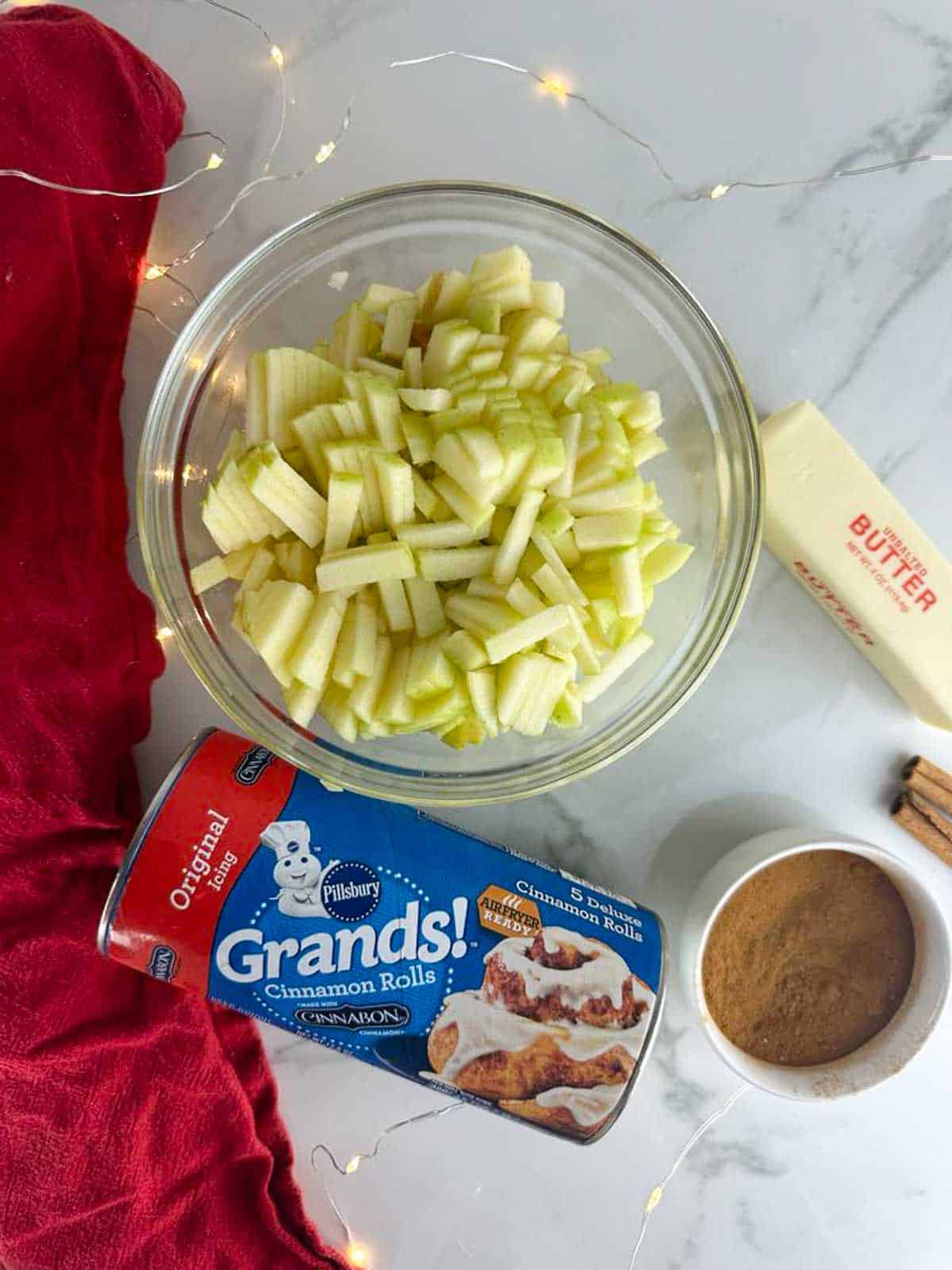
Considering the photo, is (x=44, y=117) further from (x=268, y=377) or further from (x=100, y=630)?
(x=100, y=630)

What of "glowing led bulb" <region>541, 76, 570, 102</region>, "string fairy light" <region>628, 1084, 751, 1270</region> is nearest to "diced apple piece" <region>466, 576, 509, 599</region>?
"glowing led bulb" <region>541, 76, 570, 102</region>

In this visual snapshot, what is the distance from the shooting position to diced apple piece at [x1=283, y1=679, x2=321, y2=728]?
→ 2.55 ft

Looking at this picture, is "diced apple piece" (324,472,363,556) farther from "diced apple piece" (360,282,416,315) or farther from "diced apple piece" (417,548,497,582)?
"diced apple piece" (360,282,416,315)

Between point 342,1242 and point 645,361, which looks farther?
point 342,1242

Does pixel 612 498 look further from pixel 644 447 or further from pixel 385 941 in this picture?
pixel 385 941

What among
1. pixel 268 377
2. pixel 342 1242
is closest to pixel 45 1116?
pixel 342 1242

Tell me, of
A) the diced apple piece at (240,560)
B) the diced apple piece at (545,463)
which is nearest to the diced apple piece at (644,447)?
the diced apple piece at (545,463)

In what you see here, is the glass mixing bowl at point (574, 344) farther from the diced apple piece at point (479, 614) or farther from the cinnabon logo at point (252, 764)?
the diced apple piece at point (479, 614)

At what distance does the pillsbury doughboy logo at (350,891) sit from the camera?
0.83 m

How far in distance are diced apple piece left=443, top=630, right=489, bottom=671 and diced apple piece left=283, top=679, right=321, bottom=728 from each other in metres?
0.12

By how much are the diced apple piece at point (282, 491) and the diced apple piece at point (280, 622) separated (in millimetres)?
47

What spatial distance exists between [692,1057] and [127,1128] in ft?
1.99

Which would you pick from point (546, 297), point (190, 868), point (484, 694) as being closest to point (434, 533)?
point (484, 694)

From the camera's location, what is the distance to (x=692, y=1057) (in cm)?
108
